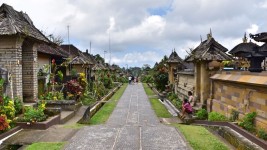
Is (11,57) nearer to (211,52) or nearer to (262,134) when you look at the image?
(262,134)

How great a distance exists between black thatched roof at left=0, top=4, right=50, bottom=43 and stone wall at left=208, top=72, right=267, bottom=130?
691 centimetres

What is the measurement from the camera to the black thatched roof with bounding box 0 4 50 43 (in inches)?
417

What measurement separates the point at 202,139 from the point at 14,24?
273 inches

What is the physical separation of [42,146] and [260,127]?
5.47 metres

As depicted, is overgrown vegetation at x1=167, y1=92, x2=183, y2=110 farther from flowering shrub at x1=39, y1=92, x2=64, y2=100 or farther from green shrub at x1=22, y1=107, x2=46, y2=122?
green shrub at x1=22, y1=107, x2=46, y2=122

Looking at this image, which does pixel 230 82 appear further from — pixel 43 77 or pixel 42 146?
pixel 43 77

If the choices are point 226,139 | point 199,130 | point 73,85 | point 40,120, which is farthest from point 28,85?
point 226,139

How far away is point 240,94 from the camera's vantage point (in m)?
10.6

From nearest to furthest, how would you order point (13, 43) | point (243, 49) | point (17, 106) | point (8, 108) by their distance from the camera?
point (8, 108) → point (17, 106) → point (13, 43) → point (243, 49)

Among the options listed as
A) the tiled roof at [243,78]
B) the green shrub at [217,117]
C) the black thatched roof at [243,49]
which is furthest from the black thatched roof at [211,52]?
the green shrub at [217,117]

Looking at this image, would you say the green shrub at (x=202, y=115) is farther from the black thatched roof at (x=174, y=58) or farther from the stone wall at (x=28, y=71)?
the black thatched roof at (x=174, y=58)

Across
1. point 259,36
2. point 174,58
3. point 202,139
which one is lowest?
point 202,139

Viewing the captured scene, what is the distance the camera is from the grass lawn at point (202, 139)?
26.1ft

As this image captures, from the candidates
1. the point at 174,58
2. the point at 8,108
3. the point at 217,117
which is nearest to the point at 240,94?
the point at 217,117
